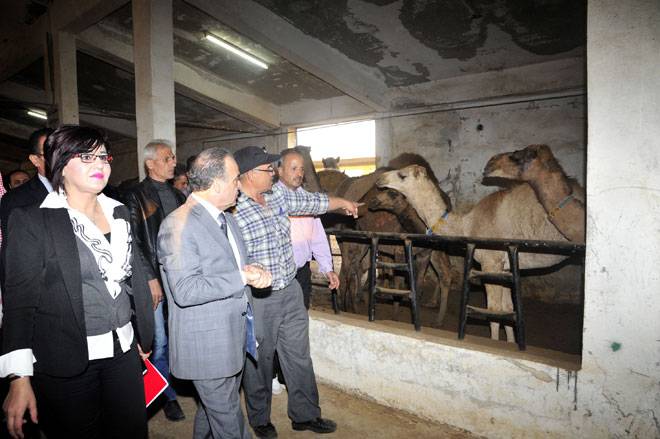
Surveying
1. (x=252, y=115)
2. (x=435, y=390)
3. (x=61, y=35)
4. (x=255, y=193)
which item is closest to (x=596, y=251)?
(x=435, y=390)

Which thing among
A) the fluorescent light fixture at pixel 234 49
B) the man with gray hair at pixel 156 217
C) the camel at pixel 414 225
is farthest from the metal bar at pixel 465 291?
the fluorescent light fixture at pixel 234 49

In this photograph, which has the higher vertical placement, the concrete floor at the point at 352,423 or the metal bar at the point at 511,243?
the metal bar at the point at 511,243

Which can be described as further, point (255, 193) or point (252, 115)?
point (252, 115)

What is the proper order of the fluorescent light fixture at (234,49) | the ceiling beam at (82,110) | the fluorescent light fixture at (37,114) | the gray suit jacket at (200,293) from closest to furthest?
the gray suit jacket at (200,293)
the fluorescent light fixture at (234,49)
the ceiling beam at (82,110)
the fluorescent light fixture at (37,114)

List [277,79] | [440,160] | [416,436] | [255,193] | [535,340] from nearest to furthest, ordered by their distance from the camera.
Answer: [255,193] < [416,436] < [535,340] < [440,160] < [277,79]

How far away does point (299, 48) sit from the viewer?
24.8 feet

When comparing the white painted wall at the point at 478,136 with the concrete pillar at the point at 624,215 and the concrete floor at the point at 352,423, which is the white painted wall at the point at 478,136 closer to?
the concrete pillar at the point at 624,215

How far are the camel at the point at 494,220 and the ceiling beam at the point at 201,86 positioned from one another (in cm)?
679

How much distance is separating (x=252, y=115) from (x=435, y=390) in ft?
32.9

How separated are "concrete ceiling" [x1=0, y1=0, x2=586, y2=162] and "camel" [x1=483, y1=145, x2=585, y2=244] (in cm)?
314

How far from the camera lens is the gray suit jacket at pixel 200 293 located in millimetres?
1823

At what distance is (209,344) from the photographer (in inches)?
75.7

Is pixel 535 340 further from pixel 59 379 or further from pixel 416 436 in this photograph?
pixel 59 379

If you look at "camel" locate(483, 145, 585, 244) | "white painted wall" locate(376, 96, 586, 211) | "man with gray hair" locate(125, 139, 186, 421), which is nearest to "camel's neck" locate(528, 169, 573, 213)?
"camel" locate(483, 145, 585, 244)
